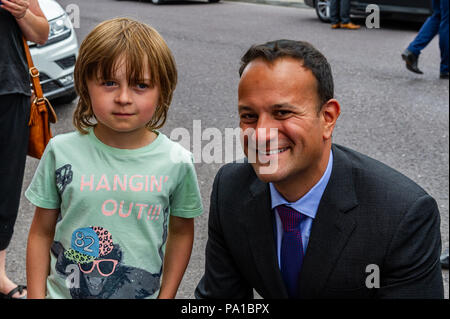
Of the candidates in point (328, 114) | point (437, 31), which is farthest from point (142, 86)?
point (437, 31)

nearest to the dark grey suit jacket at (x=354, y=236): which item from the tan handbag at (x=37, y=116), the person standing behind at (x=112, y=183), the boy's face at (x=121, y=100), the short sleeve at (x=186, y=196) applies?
the short sleeve at (x=186, y=196)

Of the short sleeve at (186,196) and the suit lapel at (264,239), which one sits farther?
the short sleeve at (186,196)

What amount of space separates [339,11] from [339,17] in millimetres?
138

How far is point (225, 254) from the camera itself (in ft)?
7.09

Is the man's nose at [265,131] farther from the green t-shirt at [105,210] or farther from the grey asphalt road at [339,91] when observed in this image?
the grey asphalt road at [339,91]

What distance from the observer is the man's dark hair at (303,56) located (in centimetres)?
182

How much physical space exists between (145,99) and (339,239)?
2.46 feet

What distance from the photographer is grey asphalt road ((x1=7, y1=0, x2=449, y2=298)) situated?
5.03m

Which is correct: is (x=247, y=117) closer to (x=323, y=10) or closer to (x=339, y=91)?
(x=339, y=91)

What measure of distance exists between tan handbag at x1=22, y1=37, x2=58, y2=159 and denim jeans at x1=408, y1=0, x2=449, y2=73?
5.97 meters

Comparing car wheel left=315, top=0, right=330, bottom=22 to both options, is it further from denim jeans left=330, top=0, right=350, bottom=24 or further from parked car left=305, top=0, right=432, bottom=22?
parked car left=305, top=0, right=432, bottom=22

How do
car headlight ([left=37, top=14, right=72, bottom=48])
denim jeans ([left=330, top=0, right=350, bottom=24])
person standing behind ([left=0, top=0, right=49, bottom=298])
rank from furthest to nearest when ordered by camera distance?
denim jeans ([left=330, top=0, right=350, bottom=24])
car headlight ([left=37, top=14, right=72, bottom=48])
person standing behind ([left=0, top=0, right=49, bottom=298])

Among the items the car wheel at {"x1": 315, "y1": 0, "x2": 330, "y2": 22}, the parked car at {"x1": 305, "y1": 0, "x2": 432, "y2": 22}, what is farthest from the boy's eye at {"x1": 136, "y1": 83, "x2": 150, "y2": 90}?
the car wheel at {"x1": 315, "y1": 0, "x2": 330, "y2": 22}

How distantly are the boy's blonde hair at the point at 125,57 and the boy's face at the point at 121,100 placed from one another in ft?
0.06
